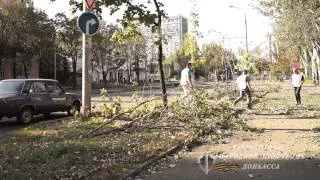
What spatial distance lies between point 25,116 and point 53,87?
2.20m

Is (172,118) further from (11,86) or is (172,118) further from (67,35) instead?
(67,35)

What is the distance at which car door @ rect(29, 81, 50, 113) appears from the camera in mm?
19172

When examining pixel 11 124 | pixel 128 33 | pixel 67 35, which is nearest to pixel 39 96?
pixel 11 124

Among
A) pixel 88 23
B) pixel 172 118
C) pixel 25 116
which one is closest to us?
pixel 88 23

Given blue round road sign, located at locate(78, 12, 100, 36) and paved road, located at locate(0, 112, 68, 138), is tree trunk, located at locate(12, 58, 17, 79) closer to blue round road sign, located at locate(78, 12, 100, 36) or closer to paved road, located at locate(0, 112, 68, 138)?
paved road, located at locate(0, 112, 68, 138)

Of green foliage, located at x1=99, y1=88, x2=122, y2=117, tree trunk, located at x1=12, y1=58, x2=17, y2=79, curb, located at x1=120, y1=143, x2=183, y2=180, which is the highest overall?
tree trunk, located at x1=12, y1=58, x2=17, y2=79

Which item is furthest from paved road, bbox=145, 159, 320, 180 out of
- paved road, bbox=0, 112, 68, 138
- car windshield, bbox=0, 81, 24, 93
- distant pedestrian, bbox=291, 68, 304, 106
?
distant pedestrian, bbox=291, 68, 304, 106

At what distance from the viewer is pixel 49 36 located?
199 ft

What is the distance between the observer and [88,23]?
15.9 meters

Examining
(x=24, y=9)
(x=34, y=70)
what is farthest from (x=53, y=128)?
(x=34, y=70)

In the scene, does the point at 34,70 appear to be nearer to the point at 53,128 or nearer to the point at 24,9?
the point at 24,9

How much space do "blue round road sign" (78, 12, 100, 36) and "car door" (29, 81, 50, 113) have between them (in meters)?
4.20

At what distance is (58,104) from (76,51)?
152ft

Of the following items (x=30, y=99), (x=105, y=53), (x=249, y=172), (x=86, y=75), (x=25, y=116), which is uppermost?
(x=105, y=53)
